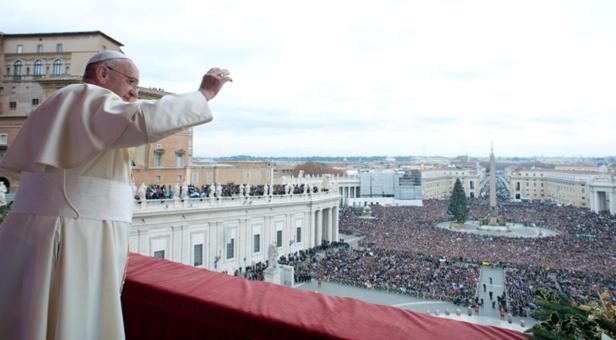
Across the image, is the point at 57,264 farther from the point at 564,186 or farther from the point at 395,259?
the point at 564,186

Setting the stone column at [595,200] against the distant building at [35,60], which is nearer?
the distant building at [35,60]

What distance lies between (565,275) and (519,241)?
15.7 m

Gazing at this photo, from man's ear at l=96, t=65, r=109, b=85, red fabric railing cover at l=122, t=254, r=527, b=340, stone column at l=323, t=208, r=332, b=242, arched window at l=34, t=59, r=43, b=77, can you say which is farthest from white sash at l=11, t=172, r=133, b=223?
stone column at l=323, t=208, r=332, b=242

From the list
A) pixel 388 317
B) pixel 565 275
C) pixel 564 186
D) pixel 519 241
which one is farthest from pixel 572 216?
pixel 388 317

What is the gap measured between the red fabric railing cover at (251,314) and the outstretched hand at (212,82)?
4.20ft

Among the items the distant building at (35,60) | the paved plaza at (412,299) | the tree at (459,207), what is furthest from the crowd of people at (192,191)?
the tree at (459,207)

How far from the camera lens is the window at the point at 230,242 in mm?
26728

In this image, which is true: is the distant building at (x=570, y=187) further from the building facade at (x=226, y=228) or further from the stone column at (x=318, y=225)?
the building facade at (x=226, y=228)

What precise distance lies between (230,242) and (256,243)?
2750 mm

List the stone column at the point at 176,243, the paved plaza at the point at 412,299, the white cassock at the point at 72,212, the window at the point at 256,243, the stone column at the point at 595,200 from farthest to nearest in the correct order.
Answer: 1. the stone column at the point at 595,200
2. the window at the point at 256,243
3. the stone column at the point at 176,243
4. the paved plaza at the point at 412,299
5. the white cassock at the point at 72,212

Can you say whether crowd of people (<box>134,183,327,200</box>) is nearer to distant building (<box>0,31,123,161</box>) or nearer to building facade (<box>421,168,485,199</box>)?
distant building (<box>0,31,123,161</box>)

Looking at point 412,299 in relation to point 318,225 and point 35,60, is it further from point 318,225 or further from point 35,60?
point 35,60

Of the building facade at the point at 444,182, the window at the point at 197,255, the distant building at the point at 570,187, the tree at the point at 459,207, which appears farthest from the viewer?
the building facade at the point at 444,182

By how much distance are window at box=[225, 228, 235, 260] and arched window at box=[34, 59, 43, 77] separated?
719 inches
